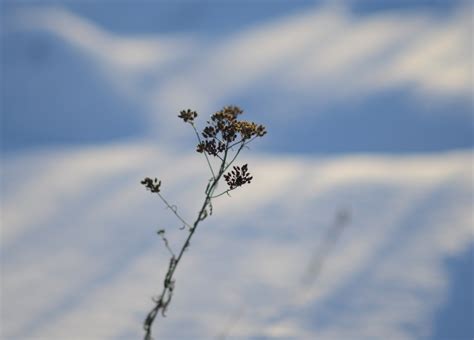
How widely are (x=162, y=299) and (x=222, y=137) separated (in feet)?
8.43

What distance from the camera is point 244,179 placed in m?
7.02

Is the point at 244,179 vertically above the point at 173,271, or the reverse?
the point at 244,179

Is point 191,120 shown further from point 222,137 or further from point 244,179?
point 244,179

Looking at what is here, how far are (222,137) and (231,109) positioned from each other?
47 cm

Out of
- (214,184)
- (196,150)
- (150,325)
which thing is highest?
(196,150)

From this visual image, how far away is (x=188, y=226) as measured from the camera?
6.46 meters

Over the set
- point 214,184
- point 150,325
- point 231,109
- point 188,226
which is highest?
point 231,109

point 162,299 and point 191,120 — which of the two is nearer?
point 162,299

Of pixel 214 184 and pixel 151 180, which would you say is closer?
pixel 214 184

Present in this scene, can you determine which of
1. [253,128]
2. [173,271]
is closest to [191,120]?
[253,128]

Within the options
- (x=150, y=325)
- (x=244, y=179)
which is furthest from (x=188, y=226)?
(x=150, y=325)

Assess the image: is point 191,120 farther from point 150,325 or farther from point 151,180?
point 150,325

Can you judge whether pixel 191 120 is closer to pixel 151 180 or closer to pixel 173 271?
pixel 151 180

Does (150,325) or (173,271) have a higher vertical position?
(173,271)
